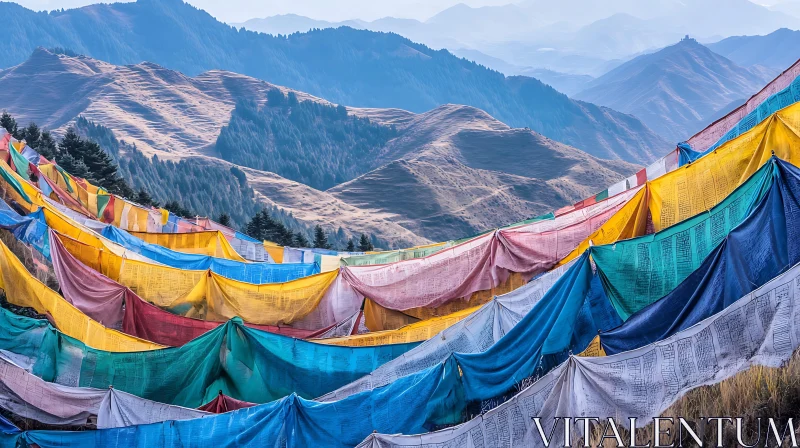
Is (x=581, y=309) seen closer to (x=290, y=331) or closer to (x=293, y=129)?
(x=290, y=331)

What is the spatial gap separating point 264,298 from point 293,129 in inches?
5408

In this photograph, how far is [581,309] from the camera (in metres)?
12.3

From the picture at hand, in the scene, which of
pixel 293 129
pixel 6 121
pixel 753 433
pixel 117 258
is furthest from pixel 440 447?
pixel 293 129

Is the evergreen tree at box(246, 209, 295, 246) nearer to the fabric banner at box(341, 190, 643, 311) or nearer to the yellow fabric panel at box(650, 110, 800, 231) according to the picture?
the fabric banner at box(341, 190, 643, 311)

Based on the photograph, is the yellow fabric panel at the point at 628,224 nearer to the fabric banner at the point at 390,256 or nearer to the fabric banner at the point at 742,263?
the fabric banner at the point at 742,263

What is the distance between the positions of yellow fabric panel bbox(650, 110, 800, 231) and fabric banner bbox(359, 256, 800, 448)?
16.8ft

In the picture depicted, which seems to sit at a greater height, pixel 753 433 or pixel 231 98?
pixel 231 98

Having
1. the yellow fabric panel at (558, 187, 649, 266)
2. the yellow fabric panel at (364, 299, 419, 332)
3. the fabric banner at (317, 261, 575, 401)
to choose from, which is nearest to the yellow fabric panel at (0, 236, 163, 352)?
the fabric banner at (317, 261, 575, 401)

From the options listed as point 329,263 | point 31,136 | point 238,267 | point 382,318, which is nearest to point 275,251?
point 329,263

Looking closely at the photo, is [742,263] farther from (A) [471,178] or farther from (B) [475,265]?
(A) [471,178]

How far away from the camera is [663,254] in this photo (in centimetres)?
1224

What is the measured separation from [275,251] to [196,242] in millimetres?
3209

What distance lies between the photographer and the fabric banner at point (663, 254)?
11734 mm

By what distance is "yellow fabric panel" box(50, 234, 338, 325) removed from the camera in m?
17.2
